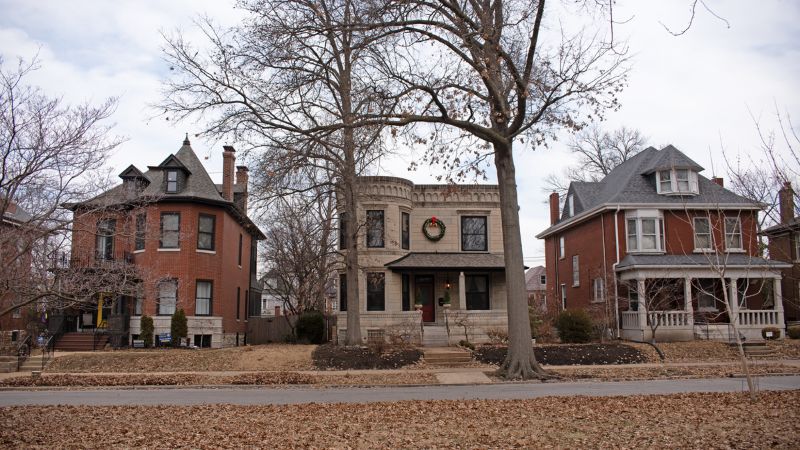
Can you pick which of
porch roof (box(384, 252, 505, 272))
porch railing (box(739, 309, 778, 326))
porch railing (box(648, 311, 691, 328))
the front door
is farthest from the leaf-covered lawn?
the front door

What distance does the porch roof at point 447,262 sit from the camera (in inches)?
1245

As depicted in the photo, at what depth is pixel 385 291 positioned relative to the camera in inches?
1259

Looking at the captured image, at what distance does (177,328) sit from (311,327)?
624cm

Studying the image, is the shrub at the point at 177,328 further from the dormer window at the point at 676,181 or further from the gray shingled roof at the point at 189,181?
the dormer window at the point at 676,181

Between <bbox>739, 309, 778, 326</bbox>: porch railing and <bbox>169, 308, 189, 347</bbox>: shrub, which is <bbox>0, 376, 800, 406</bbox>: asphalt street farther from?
<bbox>739, 309, 778, 326</bbox>: porch railing

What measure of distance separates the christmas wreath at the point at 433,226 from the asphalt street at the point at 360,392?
16308mm

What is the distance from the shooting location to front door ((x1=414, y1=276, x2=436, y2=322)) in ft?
109

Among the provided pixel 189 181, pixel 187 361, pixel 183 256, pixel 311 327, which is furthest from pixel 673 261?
A: pixel 189 181

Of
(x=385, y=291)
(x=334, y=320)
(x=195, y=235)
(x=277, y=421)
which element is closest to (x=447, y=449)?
(x=277, y=421)

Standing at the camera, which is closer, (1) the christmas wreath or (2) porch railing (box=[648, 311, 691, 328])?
(2) porch railing (box=[648, 311, 691, 328])

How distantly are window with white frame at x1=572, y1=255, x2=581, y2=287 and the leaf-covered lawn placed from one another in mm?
25321

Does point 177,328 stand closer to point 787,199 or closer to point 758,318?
point 787,199

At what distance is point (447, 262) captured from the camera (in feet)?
106

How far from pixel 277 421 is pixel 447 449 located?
12.3ft
